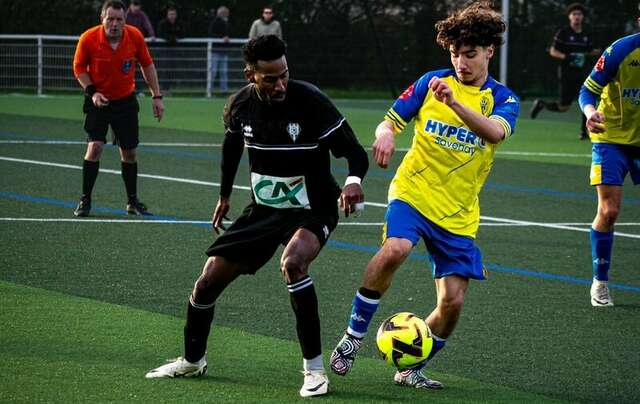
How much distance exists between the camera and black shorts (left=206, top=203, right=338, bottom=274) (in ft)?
21.7

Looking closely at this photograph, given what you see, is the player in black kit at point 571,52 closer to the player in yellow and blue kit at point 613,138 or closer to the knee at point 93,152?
the knee at point 93,152

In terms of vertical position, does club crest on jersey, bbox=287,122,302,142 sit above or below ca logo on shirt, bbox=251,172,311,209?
above

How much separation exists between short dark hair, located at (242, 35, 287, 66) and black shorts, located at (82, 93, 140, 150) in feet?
22.2

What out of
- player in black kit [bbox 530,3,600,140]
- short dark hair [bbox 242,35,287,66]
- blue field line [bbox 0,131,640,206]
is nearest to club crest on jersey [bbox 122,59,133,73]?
blue field line [bbox 0,131,640,206]

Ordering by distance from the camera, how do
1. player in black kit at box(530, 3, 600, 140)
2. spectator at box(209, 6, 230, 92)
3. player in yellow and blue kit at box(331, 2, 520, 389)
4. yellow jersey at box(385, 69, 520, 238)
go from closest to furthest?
player in yellow and blue kit at box(331, 2, 520, 389), yellow jersey at box(385, 69, 520, 238), player in black kit at box(530, 3, 600, 140), spectator at box(209, 6, 230, 92)

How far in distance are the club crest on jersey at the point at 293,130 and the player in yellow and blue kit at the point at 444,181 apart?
0.43 meters

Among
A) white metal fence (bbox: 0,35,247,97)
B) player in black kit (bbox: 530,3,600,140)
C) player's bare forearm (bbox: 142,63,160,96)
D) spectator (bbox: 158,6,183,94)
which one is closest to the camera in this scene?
player's bare forearm (bbox: 142,63,160,96)

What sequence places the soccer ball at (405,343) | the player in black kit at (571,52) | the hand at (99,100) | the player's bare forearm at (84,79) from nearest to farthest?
1. the soccer ball at (405,343)
2. the hand at (99,100)
3. the player's bare forearm at (84,79)
4. the player in black kit at (571,52)

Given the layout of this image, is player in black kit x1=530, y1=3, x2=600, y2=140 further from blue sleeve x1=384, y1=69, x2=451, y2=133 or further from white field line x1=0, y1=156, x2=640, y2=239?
blue sleeve x1=384, y1=69, x2=451, y2=133

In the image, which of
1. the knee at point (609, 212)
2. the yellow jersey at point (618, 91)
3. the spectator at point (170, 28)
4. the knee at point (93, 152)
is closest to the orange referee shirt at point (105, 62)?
the knee at point (93, 152)

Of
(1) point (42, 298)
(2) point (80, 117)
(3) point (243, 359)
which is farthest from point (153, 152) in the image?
(3) point (243, 359)

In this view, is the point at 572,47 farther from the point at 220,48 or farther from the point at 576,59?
the point at 220,48

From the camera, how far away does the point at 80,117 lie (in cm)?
2420

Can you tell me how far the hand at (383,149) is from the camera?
6.43m
